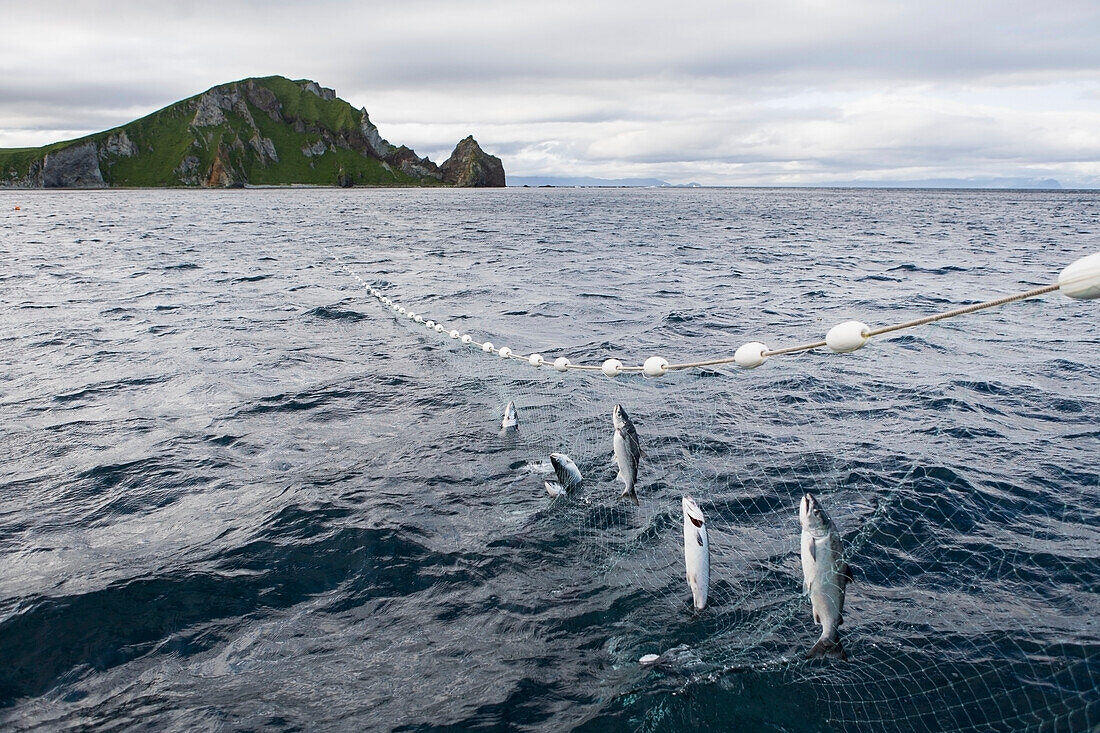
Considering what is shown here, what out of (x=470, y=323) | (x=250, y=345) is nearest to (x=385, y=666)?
(x=250, y=345)

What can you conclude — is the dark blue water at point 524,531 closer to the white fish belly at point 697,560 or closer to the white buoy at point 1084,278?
the white fish belly at point 697,560

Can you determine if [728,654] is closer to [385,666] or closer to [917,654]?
[917,654]

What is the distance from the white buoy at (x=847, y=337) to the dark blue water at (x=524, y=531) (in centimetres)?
294

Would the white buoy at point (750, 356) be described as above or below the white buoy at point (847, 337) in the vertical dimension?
below

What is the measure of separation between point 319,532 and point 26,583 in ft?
10.4

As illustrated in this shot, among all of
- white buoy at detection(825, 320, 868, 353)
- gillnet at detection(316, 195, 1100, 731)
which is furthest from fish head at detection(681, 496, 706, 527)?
white buoy at detection(825, 320, 868, 353)

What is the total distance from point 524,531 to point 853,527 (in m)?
4.30

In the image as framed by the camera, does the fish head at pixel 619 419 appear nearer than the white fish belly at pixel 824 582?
No

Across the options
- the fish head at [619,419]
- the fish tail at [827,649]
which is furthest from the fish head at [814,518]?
the fish head at [619,419]

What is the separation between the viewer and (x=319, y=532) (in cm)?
881

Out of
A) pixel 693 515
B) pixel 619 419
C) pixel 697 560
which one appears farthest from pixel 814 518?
pixel 619 419

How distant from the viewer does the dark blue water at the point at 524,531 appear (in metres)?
6.12

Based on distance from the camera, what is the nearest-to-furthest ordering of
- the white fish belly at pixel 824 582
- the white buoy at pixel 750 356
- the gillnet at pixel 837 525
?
the white fish belly at pixel 824 582 < the gillnet at pixel 837 525 < the white buoy at pixel 750 356

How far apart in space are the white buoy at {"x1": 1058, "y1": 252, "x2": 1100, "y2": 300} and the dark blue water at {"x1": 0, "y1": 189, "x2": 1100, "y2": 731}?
12.0 ft
